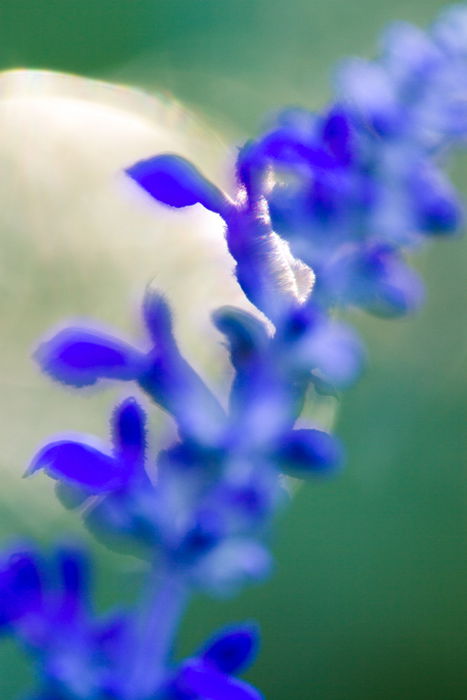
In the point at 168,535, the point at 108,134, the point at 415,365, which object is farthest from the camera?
the point at 415,365

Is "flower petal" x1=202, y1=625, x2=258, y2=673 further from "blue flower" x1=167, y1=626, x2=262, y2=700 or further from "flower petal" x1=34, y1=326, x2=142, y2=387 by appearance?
"flower petal" x1=34, y1=326, x2=142, y2=387

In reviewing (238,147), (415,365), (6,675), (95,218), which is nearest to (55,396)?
(95,218)

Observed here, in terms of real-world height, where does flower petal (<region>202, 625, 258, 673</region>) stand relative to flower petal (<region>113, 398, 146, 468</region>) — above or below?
below

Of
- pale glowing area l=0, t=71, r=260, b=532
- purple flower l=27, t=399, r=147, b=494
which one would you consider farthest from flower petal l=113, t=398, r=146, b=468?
pale glowing area l=0, t=71, r=260, b=532

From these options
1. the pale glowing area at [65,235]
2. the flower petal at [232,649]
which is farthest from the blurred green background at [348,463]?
the flower petal at [232,649]

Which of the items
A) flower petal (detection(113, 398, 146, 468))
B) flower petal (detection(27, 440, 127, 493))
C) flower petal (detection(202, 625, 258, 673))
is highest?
flower petal (detection(113, 398, 146, 468))

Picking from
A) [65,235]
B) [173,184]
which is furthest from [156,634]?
[65,235]

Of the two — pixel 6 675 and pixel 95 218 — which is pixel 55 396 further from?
pixel 6 675

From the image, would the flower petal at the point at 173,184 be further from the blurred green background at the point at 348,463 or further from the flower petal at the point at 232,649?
the blurred green background at the point at 348,463

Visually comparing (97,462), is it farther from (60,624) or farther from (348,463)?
(348,463)
